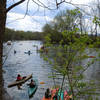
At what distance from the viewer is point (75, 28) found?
3.76 metres

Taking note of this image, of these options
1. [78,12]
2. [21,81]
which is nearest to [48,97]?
[21,81]

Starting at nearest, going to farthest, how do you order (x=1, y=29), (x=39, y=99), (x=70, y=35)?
(x=1, y=29), (x=70, y=35), (x=39, y=99)

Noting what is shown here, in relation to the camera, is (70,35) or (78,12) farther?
(70,35)

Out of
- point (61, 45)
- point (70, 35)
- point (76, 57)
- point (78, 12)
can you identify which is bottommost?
point (76, 57)

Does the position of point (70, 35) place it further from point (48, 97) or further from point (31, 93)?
point (31, 93)

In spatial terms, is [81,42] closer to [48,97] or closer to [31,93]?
[48,97]

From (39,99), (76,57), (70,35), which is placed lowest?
(39,99)

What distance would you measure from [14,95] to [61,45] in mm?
9381

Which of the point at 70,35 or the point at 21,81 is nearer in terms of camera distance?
the point at 70,35

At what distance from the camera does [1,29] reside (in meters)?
3.00

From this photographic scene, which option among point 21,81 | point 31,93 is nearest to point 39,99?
point 31,93

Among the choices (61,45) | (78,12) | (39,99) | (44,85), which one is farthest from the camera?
(44,85)

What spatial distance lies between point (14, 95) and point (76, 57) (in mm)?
9701

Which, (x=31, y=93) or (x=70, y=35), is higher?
(x=70, y=35)
